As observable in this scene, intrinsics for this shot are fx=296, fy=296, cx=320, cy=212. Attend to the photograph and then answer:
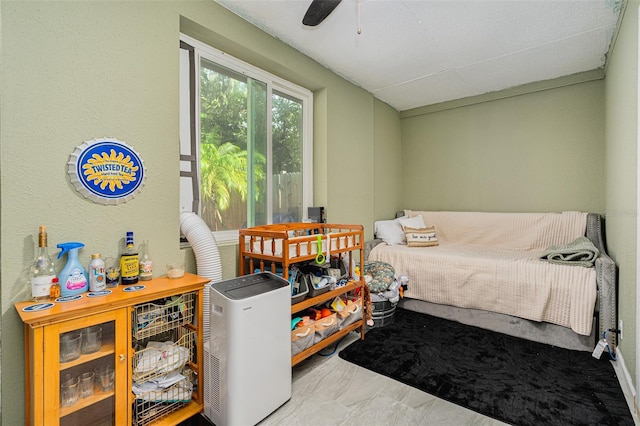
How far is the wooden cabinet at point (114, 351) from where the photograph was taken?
3.63 ft

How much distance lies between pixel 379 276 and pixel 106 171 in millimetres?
2262

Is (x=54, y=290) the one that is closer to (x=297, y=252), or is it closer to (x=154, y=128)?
(x=154, y=128)

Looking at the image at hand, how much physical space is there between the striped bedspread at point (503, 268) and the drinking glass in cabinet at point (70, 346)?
268 cm

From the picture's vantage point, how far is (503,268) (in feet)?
8.68

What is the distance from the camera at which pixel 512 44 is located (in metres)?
2.54

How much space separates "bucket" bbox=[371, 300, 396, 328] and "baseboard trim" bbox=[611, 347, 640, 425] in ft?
5.11

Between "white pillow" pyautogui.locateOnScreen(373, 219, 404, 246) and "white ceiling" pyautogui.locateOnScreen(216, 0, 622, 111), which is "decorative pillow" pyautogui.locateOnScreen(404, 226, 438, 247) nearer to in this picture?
"white pillow" pyautogui.locateOnScreen(373, 219, 404, 246)

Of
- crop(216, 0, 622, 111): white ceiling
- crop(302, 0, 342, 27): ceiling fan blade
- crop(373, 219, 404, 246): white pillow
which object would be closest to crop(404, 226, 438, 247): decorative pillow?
crop(373, 219, 404, 246): white pillow

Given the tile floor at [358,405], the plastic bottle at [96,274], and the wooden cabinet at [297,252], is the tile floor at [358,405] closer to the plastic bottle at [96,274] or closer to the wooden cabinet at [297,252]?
the wooden cabinet at [297,252]

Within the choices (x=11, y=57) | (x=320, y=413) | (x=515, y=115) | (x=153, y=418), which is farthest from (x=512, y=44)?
(x=153, y=418)

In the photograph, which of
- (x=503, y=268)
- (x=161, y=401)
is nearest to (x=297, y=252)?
(x=161, y=401)

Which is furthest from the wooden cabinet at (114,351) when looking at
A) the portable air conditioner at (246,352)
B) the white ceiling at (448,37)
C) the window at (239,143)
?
the white ceiling at (448,37)

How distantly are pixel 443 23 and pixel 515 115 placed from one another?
1.93m

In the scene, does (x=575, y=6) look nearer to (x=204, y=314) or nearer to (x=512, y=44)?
(x=512, y=44)
